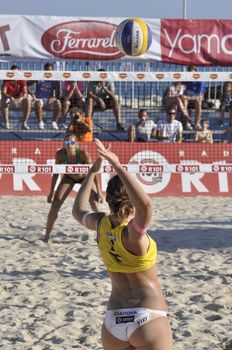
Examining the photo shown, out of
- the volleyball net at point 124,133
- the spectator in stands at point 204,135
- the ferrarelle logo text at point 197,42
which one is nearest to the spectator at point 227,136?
the volleyball net at point 124,133

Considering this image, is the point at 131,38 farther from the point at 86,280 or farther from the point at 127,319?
the point at 127,319

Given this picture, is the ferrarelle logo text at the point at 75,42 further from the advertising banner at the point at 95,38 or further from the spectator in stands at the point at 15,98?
the spectator in stands at the point at 15,98

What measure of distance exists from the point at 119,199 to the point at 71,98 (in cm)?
1095

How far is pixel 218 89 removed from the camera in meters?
16.5

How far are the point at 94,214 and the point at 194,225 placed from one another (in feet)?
21.6

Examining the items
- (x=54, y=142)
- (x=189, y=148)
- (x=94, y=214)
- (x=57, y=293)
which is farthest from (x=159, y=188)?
(x=94, y=214)

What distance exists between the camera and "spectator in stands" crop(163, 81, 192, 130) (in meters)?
14.4

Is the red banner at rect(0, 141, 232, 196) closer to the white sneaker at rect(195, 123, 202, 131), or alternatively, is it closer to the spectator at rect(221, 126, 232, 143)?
the spectator at rect(221, 126, 232, 143)

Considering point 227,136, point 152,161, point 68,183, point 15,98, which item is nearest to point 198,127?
point 227,136

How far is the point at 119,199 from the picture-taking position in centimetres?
359

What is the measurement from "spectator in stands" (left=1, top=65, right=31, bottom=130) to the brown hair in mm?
10703

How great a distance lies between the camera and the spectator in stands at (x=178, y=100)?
47.2ft

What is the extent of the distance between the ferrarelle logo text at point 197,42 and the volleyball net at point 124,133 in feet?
2.76

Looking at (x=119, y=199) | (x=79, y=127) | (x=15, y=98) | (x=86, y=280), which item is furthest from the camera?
(x=15, y=98)
